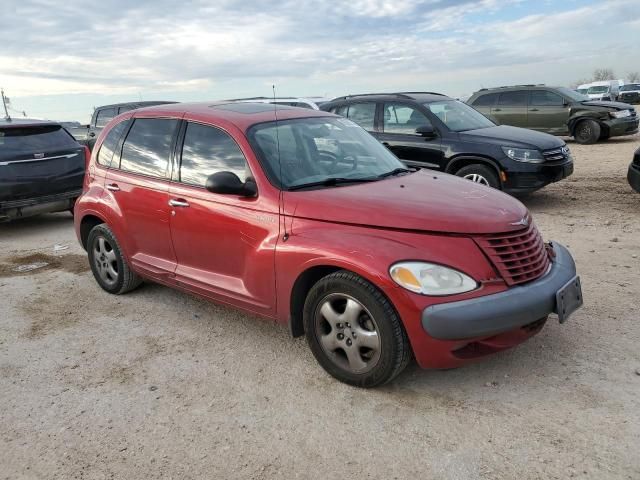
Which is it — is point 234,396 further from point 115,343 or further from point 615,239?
point 615,239

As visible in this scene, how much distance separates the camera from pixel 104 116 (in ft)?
51.1

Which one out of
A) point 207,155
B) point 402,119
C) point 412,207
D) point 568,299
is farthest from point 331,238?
point 402,119

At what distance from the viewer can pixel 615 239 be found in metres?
6.18

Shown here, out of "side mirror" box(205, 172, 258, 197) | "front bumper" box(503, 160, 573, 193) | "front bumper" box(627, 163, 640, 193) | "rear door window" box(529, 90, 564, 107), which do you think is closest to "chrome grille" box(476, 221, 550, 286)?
"side mirror" box(205, 172, 258, 197)

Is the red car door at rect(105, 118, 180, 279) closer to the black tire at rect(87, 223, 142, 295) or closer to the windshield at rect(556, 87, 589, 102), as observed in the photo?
the black tire at rect(87, 223, 142, 295)

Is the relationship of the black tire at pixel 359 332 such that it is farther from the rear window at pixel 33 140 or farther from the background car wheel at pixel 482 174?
the rear window at pixel 33 140

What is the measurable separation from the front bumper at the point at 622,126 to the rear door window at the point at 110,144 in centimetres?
1432

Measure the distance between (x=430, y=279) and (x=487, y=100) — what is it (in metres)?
14.6

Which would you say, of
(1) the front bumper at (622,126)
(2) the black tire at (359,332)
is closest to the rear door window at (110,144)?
(2) the black tire at (359,332)

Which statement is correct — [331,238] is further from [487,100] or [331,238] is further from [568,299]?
[487,100]

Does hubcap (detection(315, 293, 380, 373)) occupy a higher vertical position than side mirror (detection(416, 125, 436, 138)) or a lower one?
lower

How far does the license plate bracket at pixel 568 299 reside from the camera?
3240 mm

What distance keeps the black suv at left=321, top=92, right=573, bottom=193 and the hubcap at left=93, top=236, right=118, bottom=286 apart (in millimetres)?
4402

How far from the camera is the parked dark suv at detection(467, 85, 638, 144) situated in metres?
15.4
